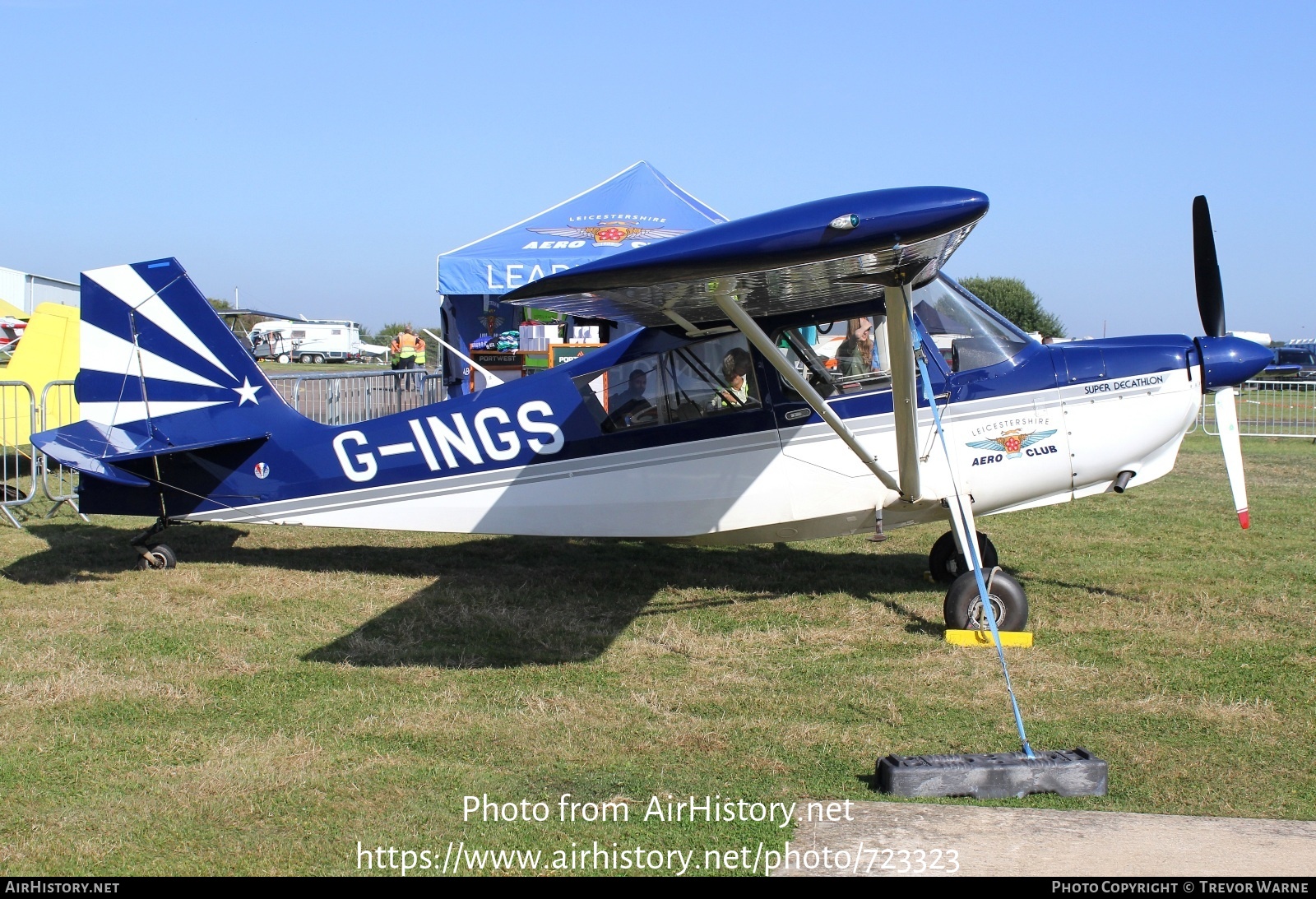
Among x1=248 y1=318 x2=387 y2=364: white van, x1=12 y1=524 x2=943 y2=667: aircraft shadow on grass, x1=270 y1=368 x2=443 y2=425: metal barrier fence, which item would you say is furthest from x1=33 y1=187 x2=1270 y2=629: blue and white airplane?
x1=248 y1=318 x2=387 y2=364: white van

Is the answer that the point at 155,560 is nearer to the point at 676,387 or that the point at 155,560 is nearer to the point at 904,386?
the point at 676,387

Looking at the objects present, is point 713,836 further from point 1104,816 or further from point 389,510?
point 389,510

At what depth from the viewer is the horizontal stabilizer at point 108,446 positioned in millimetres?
7316

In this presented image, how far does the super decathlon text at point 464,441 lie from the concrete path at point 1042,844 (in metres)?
4.03

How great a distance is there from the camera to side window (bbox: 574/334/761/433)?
23.4 feet

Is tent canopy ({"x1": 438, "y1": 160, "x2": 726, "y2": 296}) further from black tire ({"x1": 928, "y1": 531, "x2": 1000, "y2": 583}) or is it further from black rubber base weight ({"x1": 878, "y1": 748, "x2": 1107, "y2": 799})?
black rubber base weight ({"x1": 878, "y1": 748, "x2": 1107, "y2": 799})

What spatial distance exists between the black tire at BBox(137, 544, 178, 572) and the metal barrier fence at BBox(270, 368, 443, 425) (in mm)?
5325

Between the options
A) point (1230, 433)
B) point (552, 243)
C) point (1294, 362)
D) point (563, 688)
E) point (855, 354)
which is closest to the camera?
point (563, 688)

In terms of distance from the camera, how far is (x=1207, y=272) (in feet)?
23.3

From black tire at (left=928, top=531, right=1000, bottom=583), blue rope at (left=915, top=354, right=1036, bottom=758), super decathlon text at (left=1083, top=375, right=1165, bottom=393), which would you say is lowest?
black tire at (left=928, top=531, right=1000, bottom=583)

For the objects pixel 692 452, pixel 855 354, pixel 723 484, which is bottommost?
pixel 723 484

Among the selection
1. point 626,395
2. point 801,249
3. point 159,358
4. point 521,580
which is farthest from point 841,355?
point 159,358

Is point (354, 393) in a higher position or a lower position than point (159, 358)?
lower

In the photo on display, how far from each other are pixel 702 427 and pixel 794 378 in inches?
55.3
